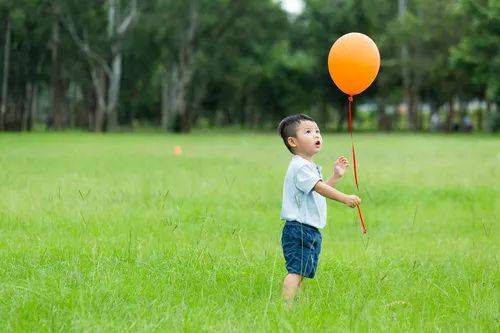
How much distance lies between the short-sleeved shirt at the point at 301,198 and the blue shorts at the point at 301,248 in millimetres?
53

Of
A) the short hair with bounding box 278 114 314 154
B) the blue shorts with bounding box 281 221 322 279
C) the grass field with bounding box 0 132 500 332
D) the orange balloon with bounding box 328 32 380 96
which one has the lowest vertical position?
the grass field with bounding box 0 132 500 332

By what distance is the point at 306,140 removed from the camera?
494 centimetres

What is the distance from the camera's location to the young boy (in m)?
4.79

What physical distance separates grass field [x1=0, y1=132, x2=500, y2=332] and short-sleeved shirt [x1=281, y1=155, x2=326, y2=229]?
18.7 inches

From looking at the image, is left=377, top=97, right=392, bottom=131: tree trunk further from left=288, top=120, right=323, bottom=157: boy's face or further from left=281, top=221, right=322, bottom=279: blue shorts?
left=281, top=221, right=322, bottom=279: blue shorts

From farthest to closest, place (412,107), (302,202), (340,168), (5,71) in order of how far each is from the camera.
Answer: (412,107), (5,71), (340,168), (302,202)

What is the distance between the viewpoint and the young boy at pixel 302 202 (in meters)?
4.79

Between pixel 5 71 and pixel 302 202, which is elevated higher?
pixel 5 71

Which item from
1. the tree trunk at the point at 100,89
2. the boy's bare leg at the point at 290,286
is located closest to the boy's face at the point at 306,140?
the boy's bare leg at the point at 290,286

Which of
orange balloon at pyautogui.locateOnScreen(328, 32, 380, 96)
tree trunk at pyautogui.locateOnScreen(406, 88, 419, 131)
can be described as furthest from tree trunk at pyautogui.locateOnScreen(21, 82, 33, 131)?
orange balloon at pyautogui.locateOnScreen(328, 32, 380, 96)

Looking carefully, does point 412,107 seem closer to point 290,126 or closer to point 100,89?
point 100,89

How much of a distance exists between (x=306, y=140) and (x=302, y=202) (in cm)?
41

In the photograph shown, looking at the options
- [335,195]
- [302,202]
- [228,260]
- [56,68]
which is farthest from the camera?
[56,68]

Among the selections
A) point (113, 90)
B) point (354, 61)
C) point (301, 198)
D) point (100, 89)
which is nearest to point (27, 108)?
point (100, 89)
